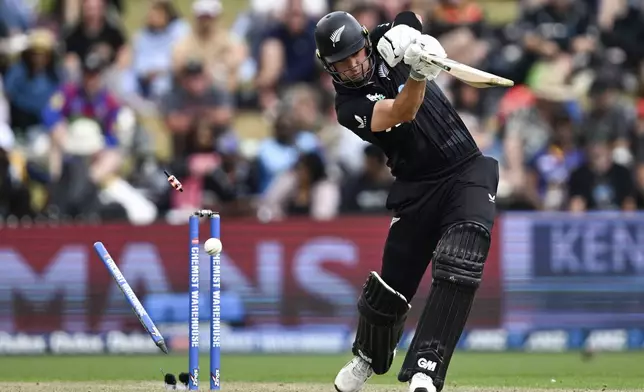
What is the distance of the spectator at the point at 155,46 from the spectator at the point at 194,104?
14.2 inches

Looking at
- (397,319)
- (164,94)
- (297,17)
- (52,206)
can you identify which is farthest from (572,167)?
(397,319)

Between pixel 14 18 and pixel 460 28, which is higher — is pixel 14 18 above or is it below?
above

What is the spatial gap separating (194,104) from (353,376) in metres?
7.75

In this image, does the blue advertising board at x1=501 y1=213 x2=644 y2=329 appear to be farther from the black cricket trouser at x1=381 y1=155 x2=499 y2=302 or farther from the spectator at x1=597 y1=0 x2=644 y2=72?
the black cricket trouser at x1=381 y1=155 x2=499 y2=302

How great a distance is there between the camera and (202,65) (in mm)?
15234

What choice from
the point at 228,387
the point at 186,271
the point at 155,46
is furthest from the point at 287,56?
the point at 228,387

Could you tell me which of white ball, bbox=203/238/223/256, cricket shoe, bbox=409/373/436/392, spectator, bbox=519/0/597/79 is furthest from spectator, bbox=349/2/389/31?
cricket shoe, bbox=409/373/436/392

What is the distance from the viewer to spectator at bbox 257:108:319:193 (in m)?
14.4

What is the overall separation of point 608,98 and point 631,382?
626cm

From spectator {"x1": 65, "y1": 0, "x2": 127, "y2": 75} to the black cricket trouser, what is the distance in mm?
8604

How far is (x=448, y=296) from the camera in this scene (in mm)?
7223

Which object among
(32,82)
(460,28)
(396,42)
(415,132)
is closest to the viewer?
(396,42)

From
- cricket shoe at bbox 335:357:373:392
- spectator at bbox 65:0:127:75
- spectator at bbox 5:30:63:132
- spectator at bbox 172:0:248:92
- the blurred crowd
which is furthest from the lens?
spectator at bbox 65:0:127:75

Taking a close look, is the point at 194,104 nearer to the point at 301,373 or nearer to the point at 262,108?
the point at 262,108
